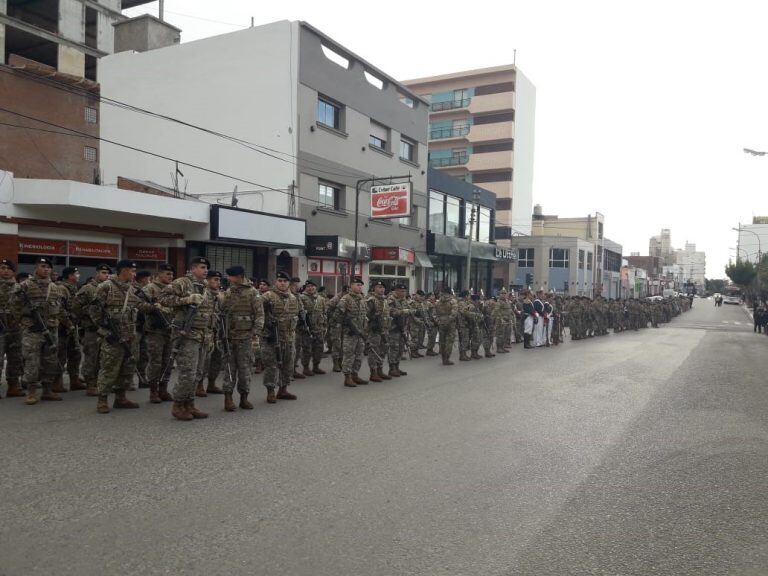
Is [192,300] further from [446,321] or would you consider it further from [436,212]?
[436,212]

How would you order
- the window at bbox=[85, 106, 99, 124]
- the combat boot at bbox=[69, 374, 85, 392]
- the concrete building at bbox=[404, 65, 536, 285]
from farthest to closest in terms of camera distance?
the concrete building at bbox=[404, 65, 536, 285]
the window at bbox=[85, 106, 99, 124]
the combat boot at bbox=[69, 374, 85, 392]

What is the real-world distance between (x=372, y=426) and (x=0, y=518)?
13.3 ft

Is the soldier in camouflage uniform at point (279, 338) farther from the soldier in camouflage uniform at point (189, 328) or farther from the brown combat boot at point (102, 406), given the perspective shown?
the brown combat boot at point (102, 406)

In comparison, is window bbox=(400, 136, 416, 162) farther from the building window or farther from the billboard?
the building window

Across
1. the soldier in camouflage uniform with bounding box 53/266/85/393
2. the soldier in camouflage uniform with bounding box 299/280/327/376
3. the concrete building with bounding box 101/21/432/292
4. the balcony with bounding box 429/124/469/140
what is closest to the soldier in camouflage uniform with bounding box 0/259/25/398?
the soldier in camouflage uniform with bounding box 53/266/85/393

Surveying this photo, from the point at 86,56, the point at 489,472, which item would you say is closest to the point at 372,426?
the point at 489,472

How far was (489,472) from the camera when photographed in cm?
566

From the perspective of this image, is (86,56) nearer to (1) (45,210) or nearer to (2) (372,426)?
(1) (45,210)

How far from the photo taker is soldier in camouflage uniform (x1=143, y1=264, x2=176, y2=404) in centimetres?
840

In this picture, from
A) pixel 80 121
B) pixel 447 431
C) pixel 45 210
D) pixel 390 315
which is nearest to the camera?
pixel 447 431

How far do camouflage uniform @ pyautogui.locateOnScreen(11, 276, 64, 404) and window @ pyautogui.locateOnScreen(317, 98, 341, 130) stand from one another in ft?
57.2

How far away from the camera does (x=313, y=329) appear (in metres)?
12.0

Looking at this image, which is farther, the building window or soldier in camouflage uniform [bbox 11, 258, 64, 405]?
the building window

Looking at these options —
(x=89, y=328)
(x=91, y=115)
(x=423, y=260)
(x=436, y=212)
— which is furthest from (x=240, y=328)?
(x=91, y=115)
